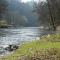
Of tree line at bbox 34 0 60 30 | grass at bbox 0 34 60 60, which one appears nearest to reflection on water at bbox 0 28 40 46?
tree line at bbox 34 0 60 30

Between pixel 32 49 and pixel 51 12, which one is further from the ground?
pixel 51 12

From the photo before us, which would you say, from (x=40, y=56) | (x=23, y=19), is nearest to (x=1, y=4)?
(x=23, y=19)

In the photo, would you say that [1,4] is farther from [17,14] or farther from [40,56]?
[40,56]

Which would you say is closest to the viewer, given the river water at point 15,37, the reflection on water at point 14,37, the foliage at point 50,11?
the river water at point 15,37

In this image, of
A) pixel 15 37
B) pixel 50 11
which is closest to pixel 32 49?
pixel 15 37

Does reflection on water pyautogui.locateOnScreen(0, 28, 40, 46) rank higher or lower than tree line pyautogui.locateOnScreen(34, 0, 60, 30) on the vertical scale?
lower

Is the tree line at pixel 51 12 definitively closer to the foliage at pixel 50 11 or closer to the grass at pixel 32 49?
the foliage at pixel 50 11

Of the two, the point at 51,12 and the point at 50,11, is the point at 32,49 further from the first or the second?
the point at 51,12

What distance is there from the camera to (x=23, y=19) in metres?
89.1

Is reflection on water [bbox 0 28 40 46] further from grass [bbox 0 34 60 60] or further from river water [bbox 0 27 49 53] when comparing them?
grass [bbox 0 34 60 60]

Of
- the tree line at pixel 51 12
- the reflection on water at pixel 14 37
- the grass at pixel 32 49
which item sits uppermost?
the tree line at pixel 51 12

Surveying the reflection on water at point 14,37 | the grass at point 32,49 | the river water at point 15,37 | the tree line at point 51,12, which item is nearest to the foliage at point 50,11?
the tree line at point 51,12

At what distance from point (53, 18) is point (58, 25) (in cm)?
221

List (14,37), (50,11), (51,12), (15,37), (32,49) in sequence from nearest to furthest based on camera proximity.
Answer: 1. (32,49)
2. (15,37)
3. (14,37)
4. (50,11)
5. (51,12)
